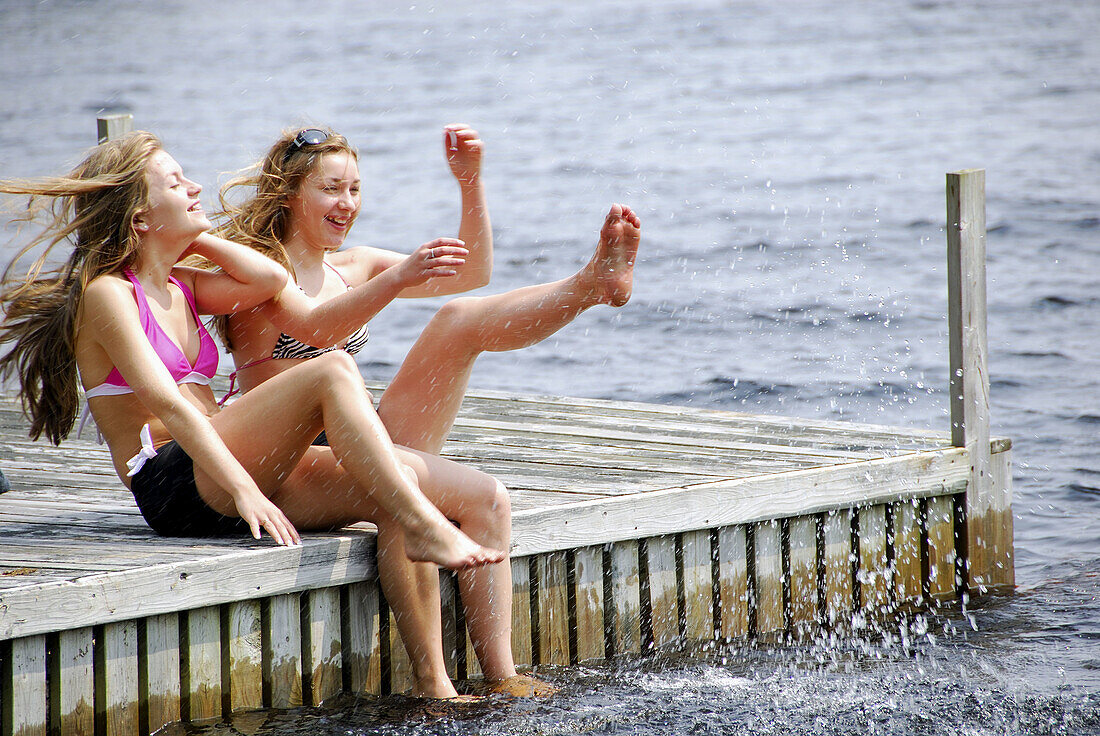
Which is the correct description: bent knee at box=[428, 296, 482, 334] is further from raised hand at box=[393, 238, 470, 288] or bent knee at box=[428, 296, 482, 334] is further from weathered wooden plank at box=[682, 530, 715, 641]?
weathered wooden plank at box=[682, 530, 715, 641]

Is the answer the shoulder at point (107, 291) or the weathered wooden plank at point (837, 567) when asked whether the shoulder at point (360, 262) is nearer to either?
the shoulder at point (107, 291)

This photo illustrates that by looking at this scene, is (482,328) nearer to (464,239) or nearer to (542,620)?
(464,239)

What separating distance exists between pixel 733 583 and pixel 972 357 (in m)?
1.30

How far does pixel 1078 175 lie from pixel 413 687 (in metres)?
15.2

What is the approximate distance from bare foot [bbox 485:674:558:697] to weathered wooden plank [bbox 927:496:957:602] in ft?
6.08

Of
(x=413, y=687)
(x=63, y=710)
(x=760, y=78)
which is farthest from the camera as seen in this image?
(x=760, y=78)

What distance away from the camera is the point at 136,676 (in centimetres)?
343

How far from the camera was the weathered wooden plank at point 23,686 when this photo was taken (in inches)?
126

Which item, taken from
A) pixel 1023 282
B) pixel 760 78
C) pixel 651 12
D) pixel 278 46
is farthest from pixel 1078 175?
pixel 278 46

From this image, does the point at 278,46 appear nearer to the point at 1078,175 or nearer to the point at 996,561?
the point at 1078,175

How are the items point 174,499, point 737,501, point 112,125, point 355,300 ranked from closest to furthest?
point 174,499 < point 355,300 < point 737,501 < point 112,125

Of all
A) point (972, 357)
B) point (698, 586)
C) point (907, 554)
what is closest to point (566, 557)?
point (698, 586)

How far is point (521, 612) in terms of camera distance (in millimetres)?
4156

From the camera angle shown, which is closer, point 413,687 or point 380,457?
point 380,457
